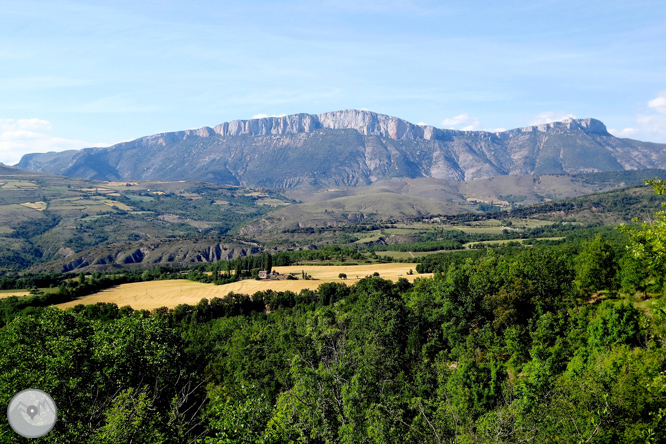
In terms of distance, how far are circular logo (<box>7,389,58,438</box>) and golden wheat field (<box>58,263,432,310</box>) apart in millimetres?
101062

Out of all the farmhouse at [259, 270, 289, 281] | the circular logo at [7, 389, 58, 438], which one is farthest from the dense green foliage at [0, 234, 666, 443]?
the farmhouse at [259, 270, 289, 281]

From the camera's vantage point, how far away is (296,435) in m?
26.8

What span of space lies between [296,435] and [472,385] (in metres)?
30.6

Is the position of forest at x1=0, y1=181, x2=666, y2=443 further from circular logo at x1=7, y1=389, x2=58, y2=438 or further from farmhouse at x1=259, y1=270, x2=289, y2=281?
farmhouse at x1=259, y1=270, x2=289, y2=281

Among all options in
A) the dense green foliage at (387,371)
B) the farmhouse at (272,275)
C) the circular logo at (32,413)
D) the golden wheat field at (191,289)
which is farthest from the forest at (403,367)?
the farmhouse at (272,275)

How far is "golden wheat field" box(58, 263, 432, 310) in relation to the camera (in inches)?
5103

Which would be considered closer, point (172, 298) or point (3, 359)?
point (3, 359)

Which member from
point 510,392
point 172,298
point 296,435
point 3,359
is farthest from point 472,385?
point 172,298

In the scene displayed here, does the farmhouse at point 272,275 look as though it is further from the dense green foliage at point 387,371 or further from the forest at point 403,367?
the dense green foliage at point 387,371

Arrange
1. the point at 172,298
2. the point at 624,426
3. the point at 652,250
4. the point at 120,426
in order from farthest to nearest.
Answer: the point at 172,298
the point at 624,426
the point at 120,426
the point at 652,250

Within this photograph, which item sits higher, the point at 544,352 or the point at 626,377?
the point at 626,377

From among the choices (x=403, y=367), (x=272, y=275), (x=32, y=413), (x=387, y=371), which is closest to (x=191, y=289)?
(x=272, y=275)

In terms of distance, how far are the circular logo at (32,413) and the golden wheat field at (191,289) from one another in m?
101

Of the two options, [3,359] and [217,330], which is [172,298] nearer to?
[217,330]
